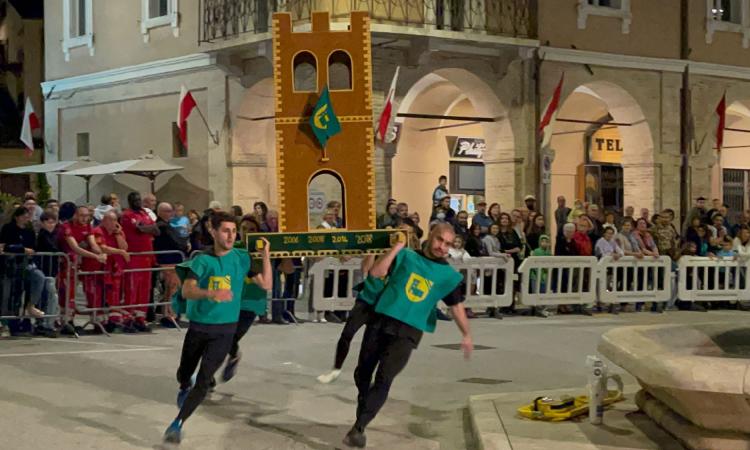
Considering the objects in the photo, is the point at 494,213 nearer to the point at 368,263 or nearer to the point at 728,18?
the point at 368,263

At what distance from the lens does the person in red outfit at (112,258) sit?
15.6m

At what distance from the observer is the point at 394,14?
869 inches

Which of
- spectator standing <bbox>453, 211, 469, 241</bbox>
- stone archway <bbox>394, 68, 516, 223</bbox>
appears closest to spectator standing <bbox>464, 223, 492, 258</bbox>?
spectator standing <bbox>453, 211, 469, 241</bbox>

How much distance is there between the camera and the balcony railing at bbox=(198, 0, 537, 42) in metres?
21.9

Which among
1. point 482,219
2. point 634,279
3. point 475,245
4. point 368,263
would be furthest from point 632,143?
point 368,263

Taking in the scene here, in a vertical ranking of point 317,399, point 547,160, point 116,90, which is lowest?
point 317,399

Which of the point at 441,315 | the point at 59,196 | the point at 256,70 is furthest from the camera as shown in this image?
the point at 59,196

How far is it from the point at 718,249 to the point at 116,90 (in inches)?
573

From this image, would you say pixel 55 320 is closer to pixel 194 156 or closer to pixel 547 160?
pixel 194 156

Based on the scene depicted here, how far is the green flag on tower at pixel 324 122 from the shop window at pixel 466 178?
69.3ft

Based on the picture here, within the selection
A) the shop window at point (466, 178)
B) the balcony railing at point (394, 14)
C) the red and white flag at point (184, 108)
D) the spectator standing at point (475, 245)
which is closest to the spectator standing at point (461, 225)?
the spectator standing at point (475, 245)

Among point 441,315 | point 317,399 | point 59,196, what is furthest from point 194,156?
point 317,399

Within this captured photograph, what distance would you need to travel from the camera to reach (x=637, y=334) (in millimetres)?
8492

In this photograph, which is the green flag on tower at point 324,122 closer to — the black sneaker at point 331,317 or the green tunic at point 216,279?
the green tunic at point 216,279
